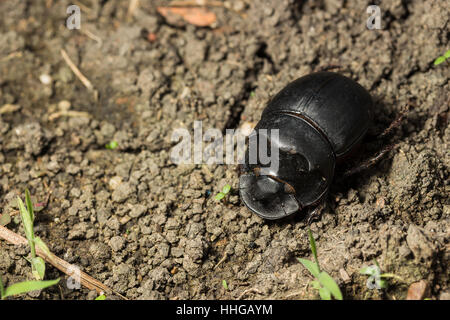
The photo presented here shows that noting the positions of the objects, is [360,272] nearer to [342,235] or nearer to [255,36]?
[342,235]

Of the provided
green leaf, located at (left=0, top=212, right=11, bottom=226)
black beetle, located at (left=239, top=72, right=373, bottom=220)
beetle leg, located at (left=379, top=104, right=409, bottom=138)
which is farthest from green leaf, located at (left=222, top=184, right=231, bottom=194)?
green leaf, located at (left=0, top=212, right=11, bottom=226)

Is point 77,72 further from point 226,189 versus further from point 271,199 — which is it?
point 271,199

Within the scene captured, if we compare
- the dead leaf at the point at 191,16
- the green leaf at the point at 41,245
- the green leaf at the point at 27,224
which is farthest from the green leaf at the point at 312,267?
the dead leaf at the point at 191,16

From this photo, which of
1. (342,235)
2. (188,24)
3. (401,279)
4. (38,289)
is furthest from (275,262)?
(188,24)

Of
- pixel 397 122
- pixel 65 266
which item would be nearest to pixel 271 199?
pixel 397 122

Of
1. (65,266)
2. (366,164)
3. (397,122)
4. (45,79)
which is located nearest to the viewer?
(65,266)

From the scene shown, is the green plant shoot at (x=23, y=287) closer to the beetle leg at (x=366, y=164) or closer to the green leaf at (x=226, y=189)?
the green leaf at (x=226, y=189)

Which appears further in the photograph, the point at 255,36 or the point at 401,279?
the point at 255,36
